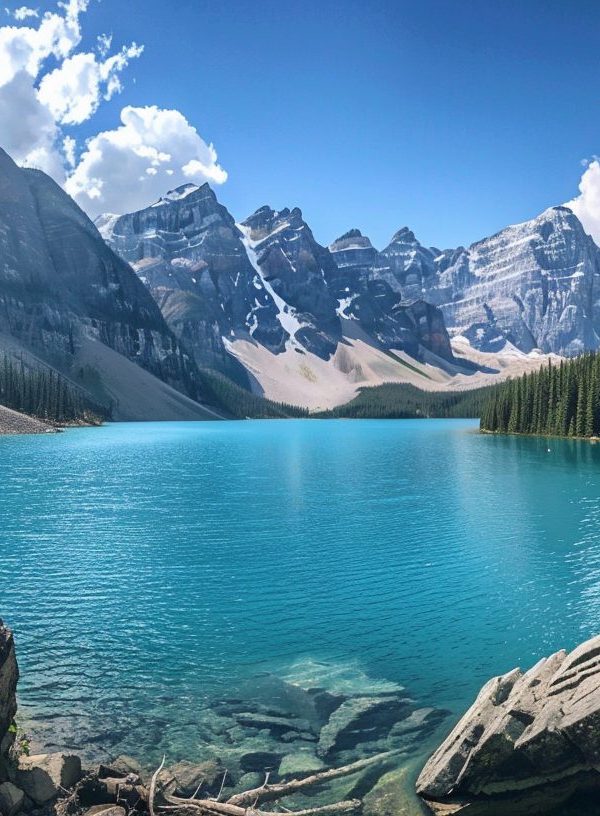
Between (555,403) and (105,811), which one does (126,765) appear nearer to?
(105,811)

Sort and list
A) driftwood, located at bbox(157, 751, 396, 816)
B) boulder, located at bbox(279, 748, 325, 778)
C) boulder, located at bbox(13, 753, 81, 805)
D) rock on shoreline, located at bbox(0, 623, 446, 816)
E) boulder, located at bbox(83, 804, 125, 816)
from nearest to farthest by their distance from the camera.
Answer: boulder, located at bbox(83, 804, 125, 816) < driftwood, located at bbox(157, 751, 396, 816) < boulder, located at bbox(13, 753, 81, 805) < rock on shoreline, located at bbox(0, 623, 446, 816) < boulder, located at bbox(279, 748, 325, 778)

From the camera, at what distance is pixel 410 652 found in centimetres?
2281

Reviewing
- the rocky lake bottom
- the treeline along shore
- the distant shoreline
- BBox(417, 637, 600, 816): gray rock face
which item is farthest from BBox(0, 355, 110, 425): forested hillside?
BBox(417, 637, 600, 816): gray rock face

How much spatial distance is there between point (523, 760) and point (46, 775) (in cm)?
1046

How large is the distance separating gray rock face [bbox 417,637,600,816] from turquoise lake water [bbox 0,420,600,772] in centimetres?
485

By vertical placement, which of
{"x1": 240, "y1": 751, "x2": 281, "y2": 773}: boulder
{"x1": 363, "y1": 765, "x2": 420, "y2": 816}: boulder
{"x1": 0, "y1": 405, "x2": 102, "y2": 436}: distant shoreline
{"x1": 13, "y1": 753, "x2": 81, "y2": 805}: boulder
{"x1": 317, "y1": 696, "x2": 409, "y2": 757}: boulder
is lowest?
{"x1": 317, "y1": 696, "x2": 409, "y2": 757}: boulder

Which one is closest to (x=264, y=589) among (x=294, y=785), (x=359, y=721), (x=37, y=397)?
(x=359, y=721)

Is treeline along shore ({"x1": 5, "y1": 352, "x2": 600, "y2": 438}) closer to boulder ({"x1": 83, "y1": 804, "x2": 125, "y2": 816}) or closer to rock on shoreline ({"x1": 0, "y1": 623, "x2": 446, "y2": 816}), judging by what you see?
rock on shoreline ({"x1": 0, "y1": 623, "x2": 446, "y2": 816})

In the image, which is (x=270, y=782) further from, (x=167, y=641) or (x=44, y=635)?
(x=44, y=635)

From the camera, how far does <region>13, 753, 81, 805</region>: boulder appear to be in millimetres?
12445

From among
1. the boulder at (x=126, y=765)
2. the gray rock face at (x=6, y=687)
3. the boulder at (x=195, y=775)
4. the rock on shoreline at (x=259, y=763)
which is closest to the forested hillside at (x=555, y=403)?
the rock on shoreline at (x=259, y=763)

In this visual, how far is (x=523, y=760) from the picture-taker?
44.0ft

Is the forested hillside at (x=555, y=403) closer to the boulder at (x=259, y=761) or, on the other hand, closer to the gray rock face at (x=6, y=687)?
the boulder at (x=259, y=761)

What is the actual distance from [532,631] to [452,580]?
7.38 meters
